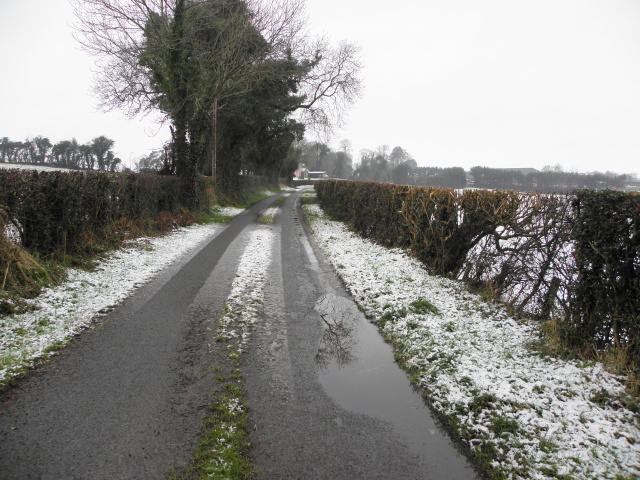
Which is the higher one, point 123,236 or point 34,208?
point 34,208

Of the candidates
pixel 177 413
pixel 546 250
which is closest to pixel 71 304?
pixel 177 413

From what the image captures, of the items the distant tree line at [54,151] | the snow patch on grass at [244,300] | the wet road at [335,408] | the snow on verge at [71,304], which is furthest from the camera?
the distant tree line at [54,151]

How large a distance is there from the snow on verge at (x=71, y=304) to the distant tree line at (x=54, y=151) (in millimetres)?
14935

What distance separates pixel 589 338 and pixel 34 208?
9.00 meters

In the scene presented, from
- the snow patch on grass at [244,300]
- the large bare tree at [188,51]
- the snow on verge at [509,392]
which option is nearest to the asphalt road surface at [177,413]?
the snow patch on grass at [244,300]

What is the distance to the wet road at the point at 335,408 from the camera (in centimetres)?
281

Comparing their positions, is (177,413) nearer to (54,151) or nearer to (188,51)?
(188,51)

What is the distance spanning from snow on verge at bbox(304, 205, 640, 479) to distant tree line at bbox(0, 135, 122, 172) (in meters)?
20.9

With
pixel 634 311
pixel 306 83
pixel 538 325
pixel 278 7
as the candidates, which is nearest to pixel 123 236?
pixel 538 325

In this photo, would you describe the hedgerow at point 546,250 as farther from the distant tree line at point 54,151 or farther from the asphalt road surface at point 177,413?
the distant tree line at point 54,151

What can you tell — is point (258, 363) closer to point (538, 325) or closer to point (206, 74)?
point (538, 325)

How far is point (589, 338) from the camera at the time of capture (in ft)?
13.6

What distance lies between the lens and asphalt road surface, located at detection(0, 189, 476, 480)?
2.73m

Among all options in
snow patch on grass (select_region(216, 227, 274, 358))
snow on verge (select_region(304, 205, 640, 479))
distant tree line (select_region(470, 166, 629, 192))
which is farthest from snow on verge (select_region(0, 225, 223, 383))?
distant tree line (select_region(470, 166, 629, 192))
